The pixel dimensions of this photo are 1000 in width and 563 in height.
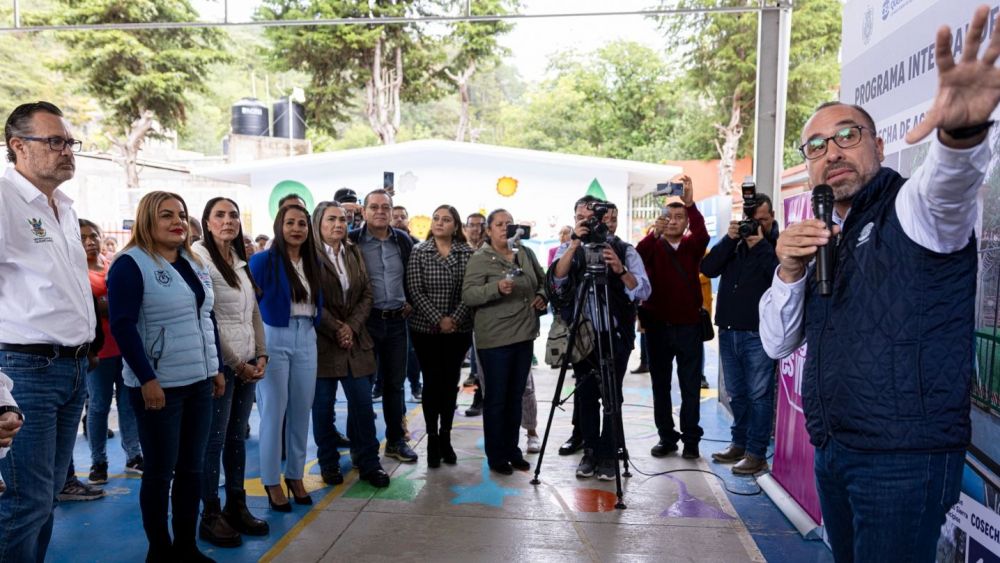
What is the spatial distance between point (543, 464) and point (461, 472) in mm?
624

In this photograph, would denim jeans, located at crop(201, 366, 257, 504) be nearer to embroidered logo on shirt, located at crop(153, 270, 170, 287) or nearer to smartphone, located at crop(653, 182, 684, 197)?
embroidered logo on shirt, located at crop(153, 270, 170, 287)

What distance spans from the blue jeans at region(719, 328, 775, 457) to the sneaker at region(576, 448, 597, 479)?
3.71 feet

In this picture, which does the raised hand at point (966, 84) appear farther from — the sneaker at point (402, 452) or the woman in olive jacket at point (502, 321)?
the sneaker at point (402, 452)

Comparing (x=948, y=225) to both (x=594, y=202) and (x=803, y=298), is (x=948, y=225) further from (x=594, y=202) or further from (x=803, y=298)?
(x=594, y=202)

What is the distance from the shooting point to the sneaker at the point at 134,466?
4.78 m

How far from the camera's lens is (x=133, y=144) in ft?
67.7

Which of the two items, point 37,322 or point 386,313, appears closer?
point 37,322

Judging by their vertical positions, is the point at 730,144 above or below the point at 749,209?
above

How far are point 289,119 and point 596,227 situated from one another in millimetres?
25970

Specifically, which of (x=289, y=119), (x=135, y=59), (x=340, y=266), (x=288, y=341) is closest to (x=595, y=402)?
(x=340, y=266)

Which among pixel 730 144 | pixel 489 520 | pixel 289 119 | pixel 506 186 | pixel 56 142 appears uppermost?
pixel 289 119

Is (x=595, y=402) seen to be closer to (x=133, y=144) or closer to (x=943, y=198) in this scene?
(x=943, y=198)

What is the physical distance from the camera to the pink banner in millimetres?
3906

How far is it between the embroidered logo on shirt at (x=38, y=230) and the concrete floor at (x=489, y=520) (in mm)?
1817
